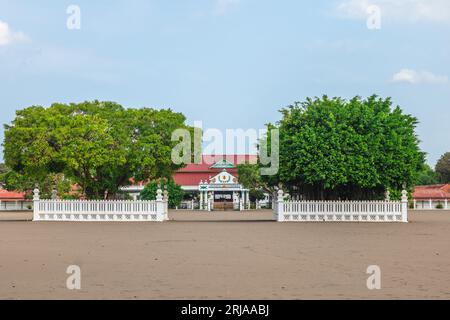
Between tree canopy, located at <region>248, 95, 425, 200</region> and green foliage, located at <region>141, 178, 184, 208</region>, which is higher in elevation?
tree canopy, located at <region>248, 95, 425, 200</region>

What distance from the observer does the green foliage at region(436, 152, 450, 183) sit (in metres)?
115

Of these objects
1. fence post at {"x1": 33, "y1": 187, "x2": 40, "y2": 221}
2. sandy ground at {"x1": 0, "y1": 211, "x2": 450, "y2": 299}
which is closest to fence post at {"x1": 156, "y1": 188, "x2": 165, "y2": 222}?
fence post at {"x1": 33, "y1": 187, "x2": 40, "y2": 221}

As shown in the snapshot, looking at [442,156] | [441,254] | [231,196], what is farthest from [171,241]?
[442,156]

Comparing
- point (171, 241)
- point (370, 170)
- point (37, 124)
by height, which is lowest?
point (171, 241)

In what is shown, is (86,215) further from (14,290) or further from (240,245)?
(14,290)

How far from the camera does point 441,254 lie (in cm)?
1609

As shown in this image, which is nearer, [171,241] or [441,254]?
[441,254]

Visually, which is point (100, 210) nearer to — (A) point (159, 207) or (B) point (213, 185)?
(A) point (159, 207)

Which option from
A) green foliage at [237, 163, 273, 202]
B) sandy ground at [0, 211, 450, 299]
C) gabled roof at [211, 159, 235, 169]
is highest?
gabled roof at [211, 159, 235, 169]

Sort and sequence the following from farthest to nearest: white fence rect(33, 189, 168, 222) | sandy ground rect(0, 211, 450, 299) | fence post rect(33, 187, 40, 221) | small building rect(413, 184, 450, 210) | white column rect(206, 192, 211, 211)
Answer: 1. small building rect(413, 184, 450, 210)
2. white column rect(206, 192, 211, 211)
3. fence post rect(33, 187, 40, 221)
4. white fence rect(33, 189, 168, 222)
5. sandy ground rect(0, 211, 450, 299)

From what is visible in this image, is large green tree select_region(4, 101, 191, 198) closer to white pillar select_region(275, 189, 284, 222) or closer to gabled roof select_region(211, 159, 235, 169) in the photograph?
white pillar select_region(275, 189, 284, 222)

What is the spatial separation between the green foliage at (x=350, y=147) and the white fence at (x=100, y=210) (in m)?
7.77
